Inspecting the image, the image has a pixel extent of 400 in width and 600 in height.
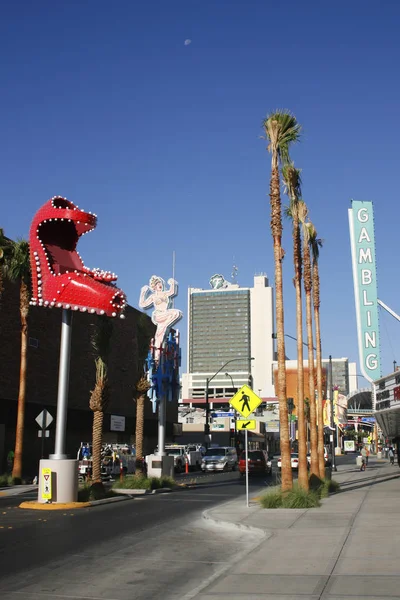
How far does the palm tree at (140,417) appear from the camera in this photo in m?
30.0

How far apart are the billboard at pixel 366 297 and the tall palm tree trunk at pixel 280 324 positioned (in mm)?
50474

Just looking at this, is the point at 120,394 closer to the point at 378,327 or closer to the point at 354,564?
the point at 378,327

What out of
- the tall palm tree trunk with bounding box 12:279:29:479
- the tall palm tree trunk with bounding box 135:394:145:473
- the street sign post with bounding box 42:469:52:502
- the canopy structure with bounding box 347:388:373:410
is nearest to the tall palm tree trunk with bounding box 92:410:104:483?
the street sign post with bounding box 42:469:52:502

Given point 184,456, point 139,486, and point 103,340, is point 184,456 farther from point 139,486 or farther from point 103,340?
point 103,340

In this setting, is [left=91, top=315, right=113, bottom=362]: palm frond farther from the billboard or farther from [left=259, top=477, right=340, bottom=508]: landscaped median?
the billboard

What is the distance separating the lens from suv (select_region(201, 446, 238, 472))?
162 ft

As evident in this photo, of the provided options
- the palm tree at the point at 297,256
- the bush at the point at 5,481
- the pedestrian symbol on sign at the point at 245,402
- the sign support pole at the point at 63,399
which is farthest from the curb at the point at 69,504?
the bush at the point at 5,481

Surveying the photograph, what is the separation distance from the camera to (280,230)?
925 inches

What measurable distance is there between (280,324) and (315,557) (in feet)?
38.5

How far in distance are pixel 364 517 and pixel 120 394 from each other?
4108cm

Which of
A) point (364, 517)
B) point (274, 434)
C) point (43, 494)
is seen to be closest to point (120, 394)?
point (43, 494)

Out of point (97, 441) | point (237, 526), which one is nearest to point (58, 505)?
point (97, 441)

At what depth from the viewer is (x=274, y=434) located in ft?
450

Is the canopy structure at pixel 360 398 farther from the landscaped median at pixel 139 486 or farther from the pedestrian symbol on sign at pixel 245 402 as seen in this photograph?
the pedestrian symbol on sign at pixel 245 402
